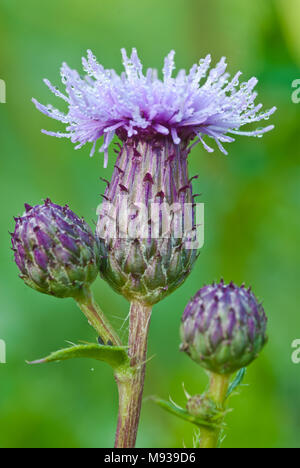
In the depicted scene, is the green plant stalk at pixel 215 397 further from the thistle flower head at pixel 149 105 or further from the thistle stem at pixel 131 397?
the thistle flower head at pixel 149 105

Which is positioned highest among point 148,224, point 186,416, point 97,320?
point 148,224

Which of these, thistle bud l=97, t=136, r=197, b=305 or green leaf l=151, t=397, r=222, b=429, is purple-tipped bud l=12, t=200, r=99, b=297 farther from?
green leaf l=151, t=397, r=222, b=429

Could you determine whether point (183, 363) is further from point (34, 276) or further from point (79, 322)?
point (34, 276)

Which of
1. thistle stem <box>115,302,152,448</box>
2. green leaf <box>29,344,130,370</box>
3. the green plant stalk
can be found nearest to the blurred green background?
thistle stem <box>115,302,152,448</box>

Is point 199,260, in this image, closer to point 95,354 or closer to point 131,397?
point 131,397

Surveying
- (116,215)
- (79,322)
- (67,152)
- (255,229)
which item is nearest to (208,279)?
(255,229)

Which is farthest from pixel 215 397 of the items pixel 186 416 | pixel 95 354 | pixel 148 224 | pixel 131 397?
pixel 148 224

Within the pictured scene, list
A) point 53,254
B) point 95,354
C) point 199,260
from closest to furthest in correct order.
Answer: point 95,354, point 53,254, point 199,260
